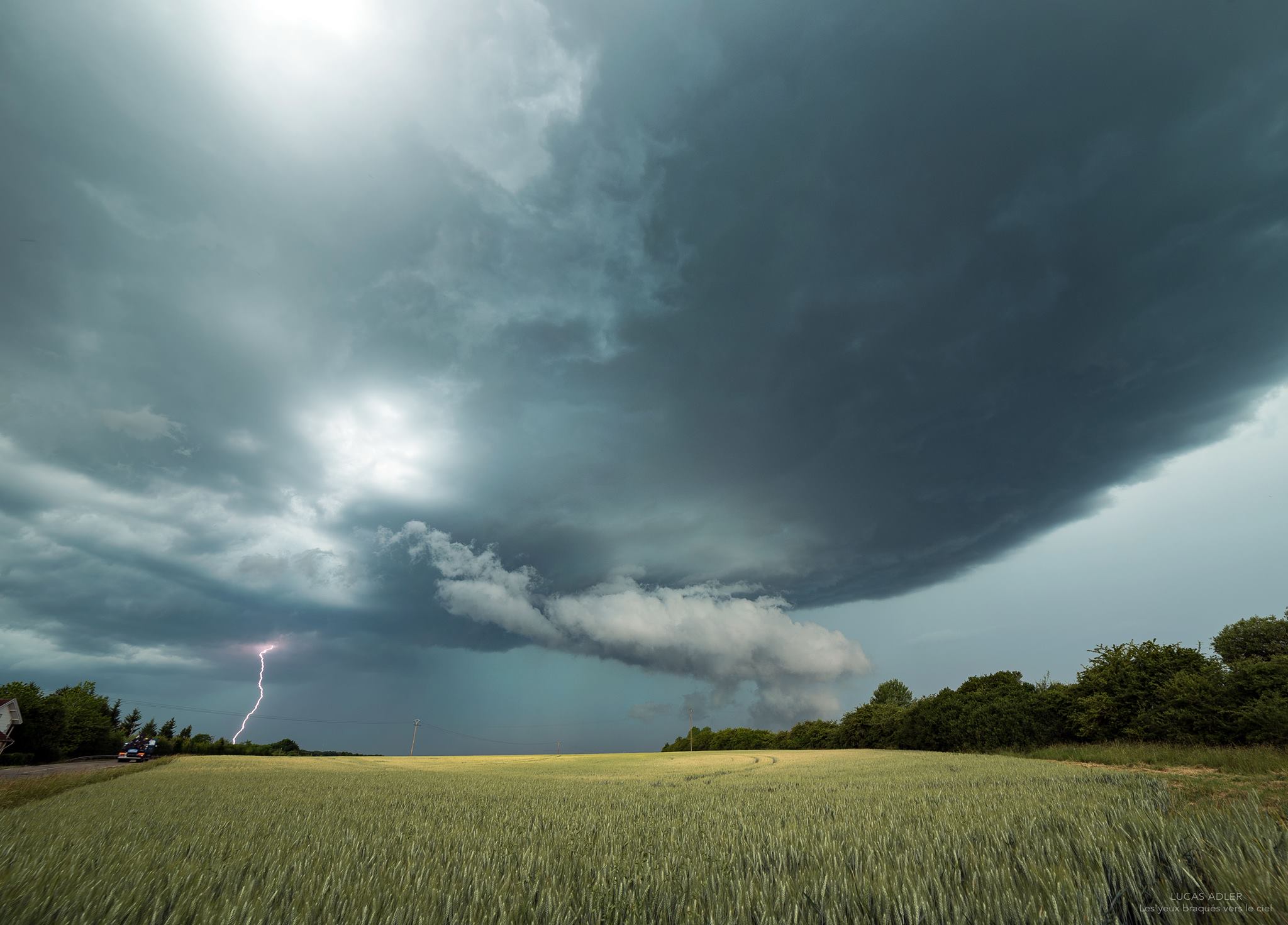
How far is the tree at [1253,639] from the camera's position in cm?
4709

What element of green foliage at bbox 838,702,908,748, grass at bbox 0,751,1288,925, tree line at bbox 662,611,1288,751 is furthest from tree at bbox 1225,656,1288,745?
green foliage at bbox 838,702,908,748

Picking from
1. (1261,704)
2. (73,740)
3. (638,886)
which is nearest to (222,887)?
(638,886)

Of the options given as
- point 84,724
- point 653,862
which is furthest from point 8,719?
point 653,862

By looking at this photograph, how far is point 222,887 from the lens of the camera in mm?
3691

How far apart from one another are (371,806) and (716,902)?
9.57m

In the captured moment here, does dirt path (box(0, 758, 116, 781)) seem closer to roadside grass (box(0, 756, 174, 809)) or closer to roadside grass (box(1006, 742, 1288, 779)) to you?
roadside grass (box(0, 756, 174, 809))

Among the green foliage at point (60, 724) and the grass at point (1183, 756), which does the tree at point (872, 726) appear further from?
the green foliage at point (60, 724)

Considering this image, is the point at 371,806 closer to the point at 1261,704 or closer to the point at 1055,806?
the point at 1055,806

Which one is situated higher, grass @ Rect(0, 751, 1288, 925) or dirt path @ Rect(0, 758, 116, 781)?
grass @ Rect(0, 751, 1288, 925)

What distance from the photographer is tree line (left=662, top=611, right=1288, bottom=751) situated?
23453 mm

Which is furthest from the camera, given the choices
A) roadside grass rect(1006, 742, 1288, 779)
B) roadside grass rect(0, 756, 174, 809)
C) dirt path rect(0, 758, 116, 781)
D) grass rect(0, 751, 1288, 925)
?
dirt path rect(0, 758, 116, 781)

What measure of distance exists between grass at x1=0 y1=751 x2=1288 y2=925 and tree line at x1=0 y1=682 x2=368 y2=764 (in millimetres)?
59983

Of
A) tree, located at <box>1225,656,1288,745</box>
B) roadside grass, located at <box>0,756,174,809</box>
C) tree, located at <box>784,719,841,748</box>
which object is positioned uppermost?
tree, located at <box>1225,656,1288,745</box>

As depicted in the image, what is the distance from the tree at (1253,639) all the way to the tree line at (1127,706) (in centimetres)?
8
